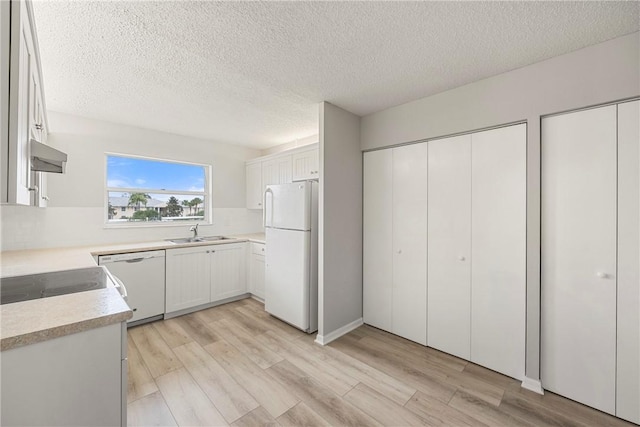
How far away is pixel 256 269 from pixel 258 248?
1.01 feet

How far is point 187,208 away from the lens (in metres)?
4.05

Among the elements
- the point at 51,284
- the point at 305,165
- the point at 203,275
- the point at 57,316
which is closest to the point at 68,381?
the point at 57,316

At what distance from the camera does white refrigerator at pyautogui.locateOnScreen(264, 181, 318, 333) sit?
9.26 feet

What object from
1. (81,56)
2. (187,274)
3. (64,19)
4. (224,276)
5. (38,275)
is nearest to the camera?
(64,19)

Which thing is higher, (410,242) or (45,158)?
(45,158)

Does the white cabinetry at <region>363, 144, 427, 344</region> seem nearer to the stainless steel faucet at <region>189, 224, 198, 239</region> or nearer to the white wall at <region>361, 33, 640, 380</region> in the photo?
the white wall at <region>361, 33, 640, 380</region>

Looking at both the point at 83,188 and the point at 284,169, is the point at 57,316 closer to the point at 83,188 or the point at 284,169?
the point at 83,188

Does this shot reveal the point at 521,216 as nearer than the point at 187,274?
Yes

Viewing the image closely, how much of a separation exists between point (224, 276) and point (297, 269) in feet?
4.51

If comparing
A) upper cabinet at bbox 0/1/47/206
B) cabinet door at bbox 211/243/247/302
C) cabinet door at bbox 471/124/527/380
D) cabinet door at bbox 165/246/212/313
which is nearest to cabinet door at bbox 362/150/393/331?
cabinet door at bbox 471/124/527/380

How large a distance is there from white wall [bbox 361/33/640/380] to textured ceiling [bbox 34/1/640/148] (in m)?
0.09

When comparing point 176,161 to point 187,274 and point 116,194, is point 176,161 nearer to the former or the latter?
point 116,194

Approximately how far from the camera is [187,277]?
332cm

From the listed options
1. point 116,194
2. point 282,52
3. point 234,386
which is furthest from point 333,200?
point 116,194
